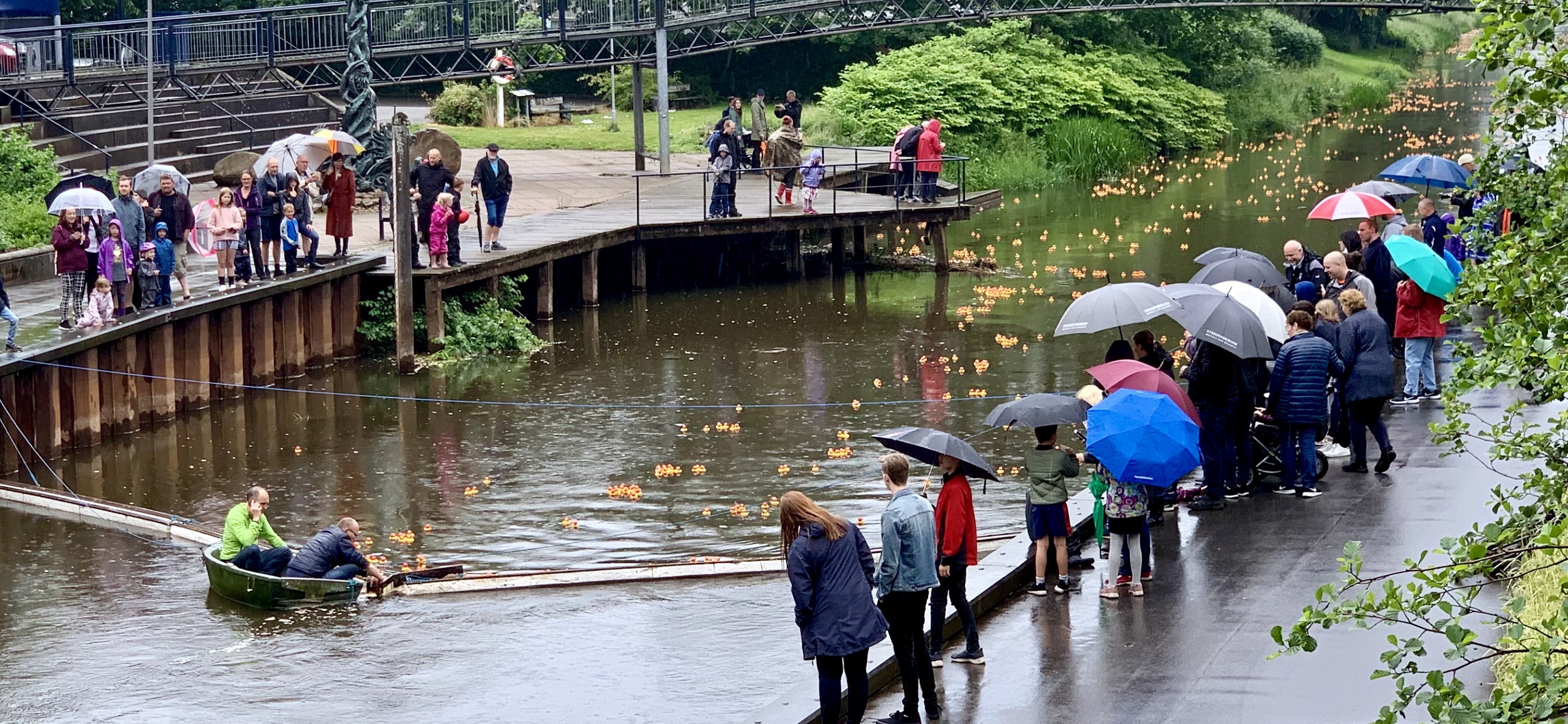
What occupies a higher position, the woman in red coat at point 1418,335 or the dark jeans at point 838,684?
the woman in red coat at point 1418,335

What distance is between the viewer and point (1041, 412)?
1184 centimetres

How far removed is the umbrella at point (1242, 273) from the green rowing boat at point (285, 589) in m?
8.39

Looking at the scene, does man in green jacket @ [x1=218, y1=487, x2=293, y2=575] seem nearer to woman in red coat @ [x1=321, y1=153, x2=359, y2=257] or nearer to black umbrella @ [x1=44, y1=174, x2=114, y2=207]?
black umbrella @ [x1=44, y1=174, x2=114, y2=207]

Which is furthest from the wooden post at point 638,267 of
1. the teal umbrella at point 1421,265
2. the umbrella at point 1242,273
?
the teal umbrella at point 1421,265

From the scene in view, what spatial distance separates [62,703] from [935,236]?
24169mm

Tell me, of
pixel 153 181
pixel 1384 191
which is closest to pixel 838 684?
pixel 1384 191

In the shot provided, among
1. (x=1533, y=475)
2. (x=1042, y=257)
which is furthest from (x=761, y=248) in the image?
(x=1533, y=475)

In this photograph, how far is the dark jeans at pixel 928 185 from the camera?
33188 millimetres

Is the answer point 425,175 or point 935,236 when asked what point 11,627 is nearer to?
point 425,175

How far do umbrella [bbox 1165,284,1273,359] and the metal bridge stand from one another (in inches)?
834

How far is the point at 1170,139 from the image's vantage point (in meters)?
57.8

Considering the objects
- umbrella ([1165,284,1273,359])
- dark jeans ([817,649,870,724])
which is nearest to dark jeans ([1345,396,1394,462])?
umbrella ([1165,284,1273,359])

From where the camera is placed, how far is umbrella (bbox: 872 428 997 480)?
33.9 ft

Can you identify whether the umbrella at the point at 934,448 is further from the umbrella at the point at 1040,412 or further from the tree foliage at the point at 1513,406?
the tree foliage at the point at 1513,406
